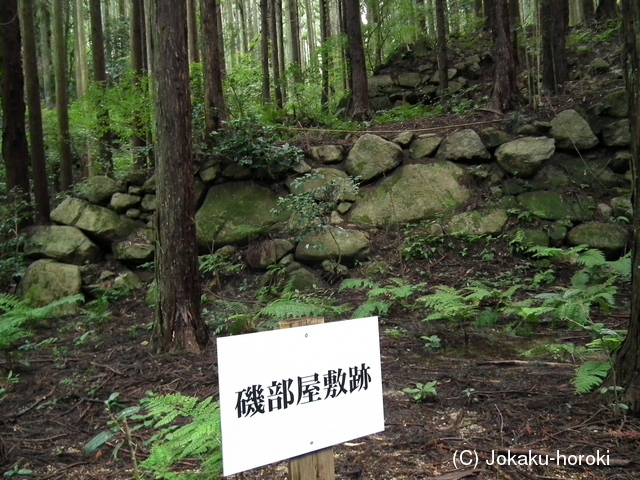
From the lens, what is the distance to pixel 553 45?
30.0 feet

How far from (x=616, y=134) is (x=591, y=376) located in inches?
233

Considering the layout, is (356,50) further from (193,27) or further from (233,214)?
(193,27)

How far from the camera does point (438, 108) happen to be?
10844 millimetres

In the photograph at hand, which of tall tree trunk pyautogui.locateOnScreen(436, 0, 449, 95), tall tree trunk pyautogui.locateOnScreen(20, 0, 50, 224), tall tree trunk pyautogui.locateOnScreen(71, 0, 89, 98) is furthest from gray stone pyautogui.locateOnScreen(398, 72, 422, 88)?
tall tree trunk pyautogui.locateOnScreen(71, 0, 89, 98)

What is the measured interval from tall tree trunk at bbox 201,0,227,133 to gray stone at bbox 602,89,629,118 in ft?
21.4

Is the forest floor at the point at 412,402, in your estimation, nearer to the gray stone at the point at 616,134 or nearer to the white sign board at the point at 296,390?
the white sign board at the point at 296,390

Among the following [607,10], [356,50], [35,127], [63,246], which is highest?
[607,10]

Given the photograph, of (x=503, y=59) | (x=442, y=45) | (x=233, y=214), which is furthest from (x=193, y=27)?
(x=503, y=59)

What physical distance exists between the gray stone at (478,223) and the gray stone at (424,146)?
1.47 m

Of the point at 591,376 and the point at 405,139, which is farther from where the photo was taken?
the point at 405,139

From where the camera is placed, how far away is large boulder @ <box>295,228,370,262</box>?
7.55 metres

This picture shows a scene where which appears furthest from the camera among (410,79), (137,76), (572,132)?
(410,79)

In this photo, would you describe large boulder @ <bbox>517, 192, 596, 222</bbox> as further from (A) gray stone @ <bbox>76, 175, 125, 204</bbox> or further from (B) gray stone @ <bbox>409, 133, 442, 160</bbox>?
(A) gray stone @ <bbox>76, 175, 125, 204</bbox>

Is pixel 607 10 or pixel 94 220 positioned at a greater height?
pixel 607 10
